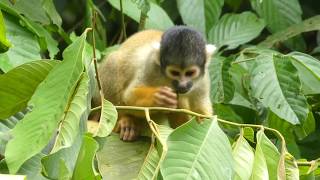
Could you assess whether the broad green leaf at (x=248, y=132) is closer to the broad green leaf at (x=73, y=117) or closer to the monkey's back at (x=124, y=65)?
the broad green leaf at (x=73, y=117)

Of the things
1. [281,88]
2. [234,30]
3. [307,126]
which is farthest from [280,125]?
[234,30]

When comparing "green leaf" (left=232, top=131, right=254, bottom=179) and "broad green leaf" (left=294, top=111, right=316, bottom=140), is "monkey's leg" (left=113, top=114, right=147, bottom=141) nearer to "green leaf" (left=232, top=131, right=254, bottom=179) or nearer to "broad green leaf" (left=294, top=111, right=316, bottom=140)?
"green leaf" (left=232, top=131, right=254, bottom=179)

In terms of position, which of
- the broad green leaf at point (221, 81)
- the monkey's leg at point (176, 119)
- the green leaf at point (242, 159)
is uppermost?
the green leaf at point (242, 159)

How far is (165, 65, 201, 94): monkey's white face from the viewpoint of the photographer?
10.5ft

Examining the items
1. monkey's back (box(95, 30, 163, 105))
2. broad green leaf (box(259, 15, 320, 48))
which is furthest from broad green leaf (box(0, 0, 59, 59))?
broad green leaf (box(259, 15, 320, 48))

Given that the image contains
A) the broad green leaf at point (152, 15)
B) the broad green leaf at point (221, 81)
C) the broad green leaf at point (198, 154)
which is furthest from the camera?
the broad green leaf at point (152, 15)

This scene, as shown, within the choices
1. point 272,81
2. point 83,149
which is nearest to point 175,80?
point 272,81

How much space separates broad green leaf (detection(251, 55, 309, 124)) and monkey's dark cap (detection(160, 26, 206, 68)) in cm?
30

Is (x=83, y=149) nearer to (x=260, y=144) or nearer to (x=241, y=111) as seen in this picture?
(x=260, y=144)

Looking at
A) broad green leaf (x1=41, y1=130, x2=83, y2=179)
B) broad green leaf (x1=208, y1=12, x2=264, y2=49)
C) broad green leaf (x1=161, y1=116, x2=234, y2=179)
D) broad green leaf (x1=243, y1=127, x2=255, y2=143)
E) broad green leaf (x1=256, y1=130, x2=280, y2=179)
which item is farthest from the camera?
broad green leaf (x1=208, y1=12, x2=264, y2=49)

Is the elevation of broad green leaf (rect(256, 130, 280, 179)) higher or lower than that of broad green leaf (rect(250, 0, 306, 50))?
higher

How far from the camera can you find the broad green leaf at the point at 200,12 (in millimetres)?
3689

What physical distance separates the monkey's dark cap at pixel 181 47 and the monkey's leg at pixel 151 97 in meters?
0.19

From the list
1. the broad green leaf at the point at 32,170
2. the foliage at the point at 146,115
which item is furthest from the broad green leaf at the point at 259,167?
the broad green leaf at the point at 32,170
